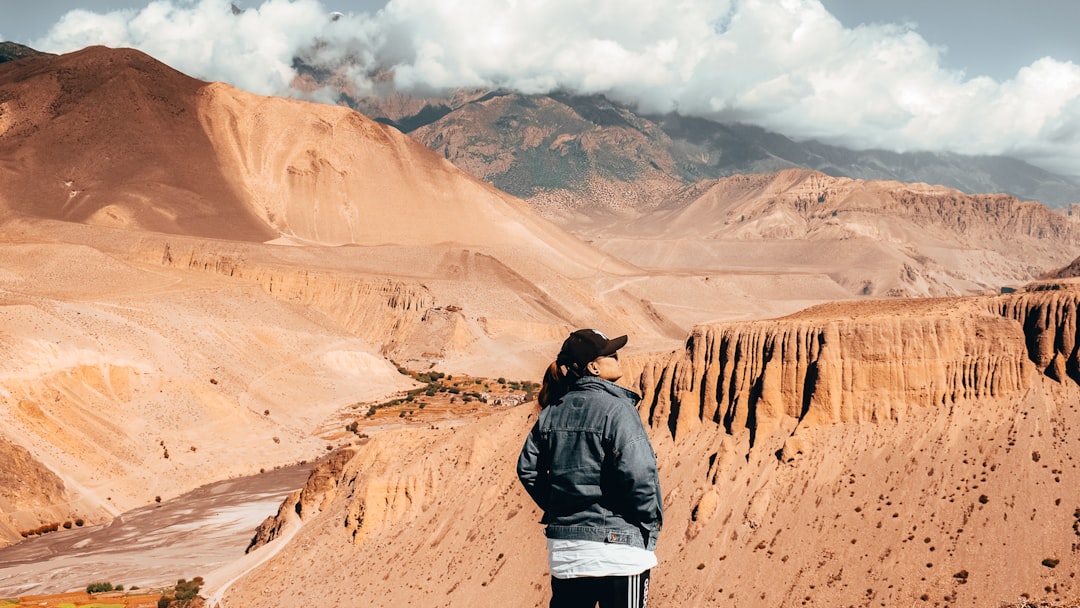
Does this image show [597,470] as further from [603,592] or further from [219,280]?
[219,280]

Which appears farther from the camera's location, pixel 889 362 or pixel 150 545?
pixel 150 545

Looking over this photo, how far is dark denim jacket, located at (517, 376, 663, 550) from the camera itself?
5.96 meters

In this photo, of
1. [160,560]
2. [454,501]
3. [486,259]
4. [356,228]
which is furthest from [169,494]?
[356,228]

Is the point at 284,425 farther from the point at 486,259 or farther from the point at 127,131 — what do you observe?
the point at 127,131

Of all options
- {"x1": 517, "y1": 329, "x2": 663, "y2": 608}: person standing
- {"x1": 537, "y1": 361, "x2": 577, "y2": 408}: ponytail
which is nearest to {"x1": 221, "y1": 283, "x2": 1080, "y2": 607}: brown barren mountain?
{"x1": 537, "y1": 361, "x2": 577, "y2": 408}: ponytail

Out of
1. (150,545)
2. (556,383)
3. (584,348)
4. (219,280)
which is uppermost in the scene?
(219,280)

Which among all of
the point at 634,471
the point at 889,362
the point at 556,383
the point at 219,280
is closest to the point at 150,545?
the point at 889,362

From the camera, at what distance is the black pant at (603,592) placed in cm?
605

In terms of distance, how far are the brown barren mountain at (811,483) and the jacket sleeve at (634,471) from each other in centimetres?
1455

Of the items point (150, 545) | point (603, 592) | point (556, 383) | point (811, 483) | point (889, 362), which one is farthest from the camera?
point (150, 545)

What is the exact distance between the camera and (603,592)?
20.0 feet

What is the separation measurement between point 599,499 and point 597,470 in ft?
0.61

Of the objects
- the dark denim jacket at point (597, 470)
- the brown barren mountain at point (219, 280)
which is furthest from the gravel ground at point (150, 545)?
the dark denim jacket at point (597, 470)

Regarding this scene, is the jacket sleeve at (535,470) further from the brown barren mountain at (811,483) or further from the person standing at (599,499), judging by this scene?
the brown barren mountain at (811,483)
